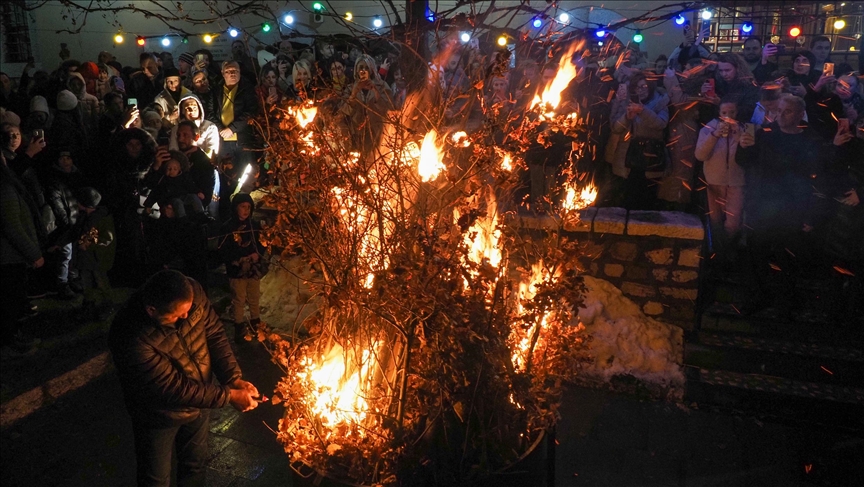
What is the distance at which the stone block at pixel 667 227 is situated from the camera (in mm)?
6406

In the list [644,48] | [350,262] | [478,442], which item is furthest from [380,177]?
[644,48]

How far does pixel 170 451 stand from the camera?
14.4 ft

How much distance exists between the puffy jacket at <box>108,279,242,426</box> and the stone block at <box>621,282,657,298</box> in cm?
424

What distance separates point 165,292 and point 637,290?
15.5 ft

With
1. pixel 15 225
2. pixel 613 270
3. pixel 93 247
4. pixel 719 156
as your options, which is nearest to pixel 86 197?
pixel 93 247

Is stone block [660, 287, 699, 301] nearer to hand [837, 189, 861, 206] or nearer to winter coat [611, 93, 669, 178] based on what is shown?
hand [837, 189, 861, 206]

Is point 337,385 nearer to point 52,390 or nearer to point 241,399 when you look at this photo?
point 241,399

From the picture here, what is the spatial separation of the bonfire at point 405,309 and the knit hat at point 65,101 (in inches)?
248

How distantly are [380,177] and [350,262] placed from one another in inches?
19.7

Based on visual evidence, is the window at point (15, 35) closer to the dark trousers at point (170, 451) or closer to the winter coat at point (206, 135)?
the winter coat at point (206, 135)

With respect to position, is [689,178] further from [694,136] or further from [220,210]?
[220,210]

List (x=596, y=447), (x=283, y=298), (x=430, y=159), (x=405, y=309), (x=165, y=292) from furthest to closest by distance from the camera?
(x=283, y=298) < (x=596, y=447) < (x=165, y=292) < (x=430, y=159) < (x=405, y=309)

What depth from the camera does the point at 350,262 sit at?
11.3 ft

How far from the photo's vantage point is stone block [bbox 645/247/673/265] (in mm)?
6544
